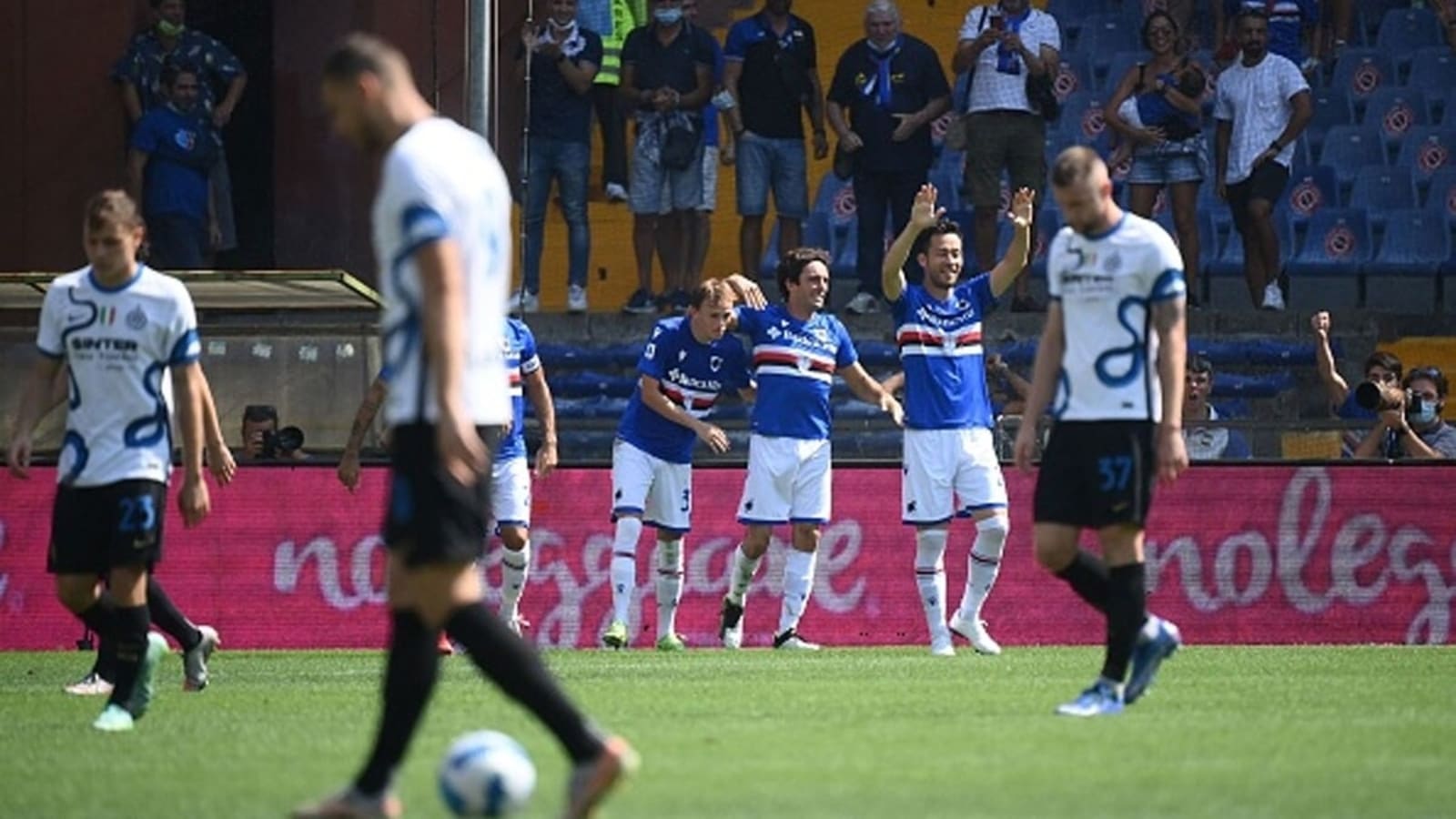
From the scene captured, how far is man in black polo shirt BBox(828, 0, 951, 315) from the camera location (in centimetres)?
2200

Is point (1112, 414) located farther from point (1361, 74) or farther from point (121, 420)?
point (1361, 74)

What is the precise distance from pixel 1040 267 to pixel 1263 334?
232 cm

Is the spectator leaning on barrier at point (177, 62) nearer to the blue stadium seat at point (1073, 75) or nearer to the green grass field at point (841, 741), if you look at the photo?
the blue stadium seat at point (1073, 75)

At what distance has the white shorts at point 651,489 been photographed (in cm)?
1719

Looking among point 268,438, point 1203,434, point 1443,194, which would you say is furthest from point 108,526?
point 1443,194

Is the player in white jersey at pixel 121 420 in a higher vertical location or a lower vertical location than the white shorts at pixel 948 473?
higher

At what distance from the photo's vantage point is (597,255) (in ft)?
81.4

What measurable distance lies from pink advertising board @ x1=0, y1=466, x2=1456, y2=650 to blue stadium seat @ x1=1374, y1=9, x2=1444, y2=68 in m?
8.70

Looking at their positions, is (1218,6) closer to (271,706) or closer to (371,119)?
(271,706)

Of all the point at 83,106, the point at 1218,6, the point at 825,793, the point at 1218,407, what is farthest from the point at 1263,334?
the point at 825,793

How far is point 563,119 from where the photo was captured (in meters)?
22.3

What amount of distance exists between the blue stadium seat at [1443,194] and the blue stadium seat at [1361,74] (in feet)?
3.53

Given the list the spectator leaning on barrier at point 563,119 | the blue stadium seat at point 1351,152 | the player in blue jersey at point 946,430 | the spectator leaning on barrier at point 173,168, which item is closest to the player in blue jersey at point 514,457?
the player in blue jersey at point 946,430

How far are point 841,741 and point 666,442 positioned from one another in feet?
24.8
